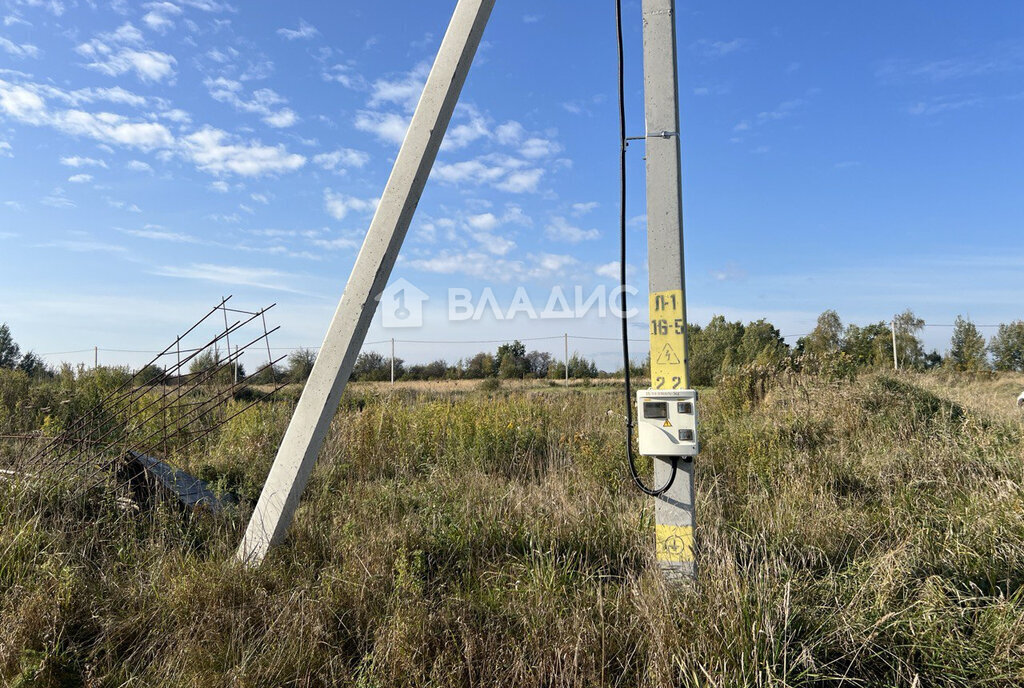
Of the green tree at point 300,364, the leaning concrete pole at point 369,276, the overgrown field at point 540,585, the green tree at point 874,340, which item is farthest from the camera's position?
the green tree at point 874,340

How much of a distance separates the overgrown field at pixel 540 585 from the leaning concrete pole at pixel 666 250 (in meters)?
0.19

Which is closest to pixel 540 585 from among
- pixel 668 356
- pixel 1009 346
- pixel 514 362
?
pixel 668 356

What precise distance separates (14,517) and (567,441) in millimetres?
4479

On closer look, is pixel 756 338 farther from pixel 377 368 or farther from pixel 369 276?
pixel 369 276

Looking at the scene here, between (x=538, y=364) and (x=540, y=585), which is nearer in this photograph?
(x=540, y=585)

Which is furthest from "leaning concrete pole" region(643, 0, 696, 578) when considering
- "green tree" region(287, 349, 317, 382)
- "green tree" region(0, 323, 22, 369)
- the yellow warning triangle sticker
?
"green tree" region(0, 323, 22, 369)

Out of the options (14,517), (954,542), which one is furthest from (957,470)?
(14,517)

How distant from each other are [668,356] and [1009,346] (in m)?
29.5

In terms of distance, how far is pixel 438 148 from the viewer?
12.0 feet

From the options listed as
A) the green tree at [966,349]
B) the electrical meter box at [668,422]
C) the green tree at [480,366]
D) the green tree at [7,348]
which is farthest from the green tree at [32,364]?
the green tree at [966,349]

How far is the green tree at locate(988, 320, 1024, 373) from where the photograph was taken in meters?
24.9

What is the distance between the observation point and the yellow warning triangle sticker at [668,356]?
3021 millimetres

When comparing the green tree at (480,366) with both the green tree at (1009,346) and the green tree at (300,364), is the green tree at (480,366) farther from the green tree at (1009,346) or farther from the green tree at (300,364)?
the green tree at (1009,346)

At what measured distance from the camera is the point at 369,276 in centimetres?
362
